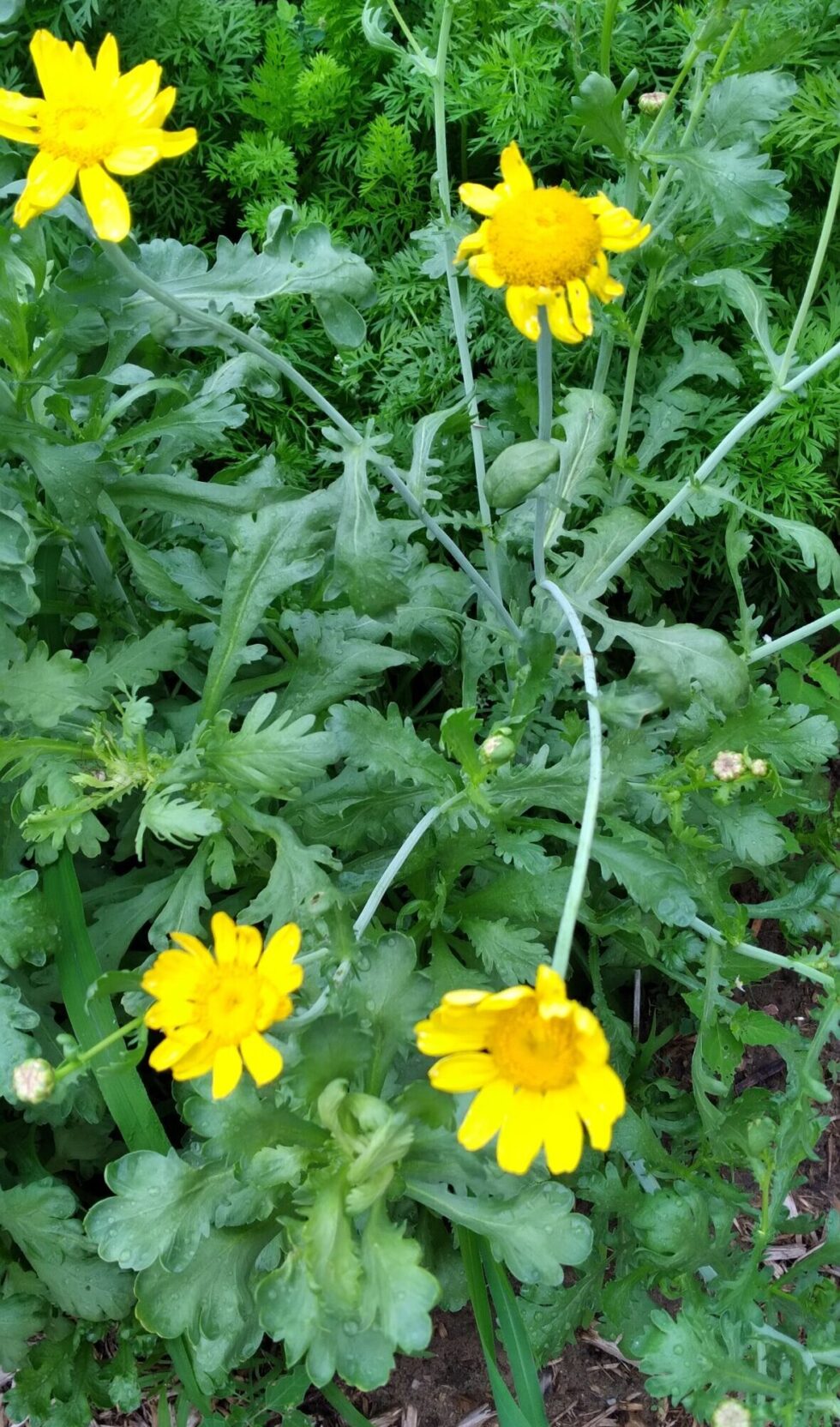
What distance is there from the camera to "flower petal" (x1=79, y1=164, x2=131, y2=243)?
1.07 meters

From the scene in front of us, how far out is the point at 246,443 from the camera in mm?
2223

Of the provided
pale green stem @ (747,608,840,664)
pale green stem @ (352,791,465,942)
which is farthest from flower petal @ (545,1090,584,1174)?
pale green stem @ (747,608,840,664)

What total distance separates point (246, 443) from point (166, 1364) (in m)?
1.77

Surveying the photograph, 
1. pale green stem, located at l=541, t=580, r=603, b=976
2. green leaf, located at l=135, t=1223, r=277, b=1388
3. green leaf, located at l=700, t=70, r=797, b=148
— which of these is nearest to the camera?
pale green stem, located at l=541, t=580, r=603, b=976

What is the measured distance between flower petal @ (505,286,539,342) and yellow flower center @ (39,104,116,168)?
0.45 m

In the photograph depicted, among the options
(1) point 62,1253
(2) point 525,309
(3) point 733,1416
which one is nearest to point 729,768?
(2) point 525,309

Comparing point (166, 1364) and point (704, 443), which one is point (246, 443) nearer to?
point (704, 443)

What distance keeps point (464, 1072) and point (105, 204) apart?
93 cm

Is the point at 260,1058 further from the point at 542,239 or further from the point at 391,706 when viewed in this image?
the point at 542,239

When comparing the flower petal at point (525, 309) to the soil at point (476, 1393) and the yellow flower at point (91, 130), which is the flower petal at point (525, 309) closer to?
the yellow flower at point (91, 130)

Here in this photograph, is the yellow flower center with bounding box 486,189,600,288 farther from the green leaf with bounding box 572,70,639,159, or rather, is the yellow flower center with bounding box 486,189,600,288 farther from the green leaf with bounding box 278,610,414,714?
the green leaf with bounding box 278,610,414,714

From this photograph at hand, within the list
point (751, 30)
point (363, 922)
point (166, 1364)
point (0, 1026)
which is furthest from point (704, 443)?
point (166, 1364)

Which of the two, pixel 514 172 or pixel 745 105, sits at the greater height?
pixel 514 172

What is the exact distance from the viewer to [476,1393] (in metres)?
1.93
